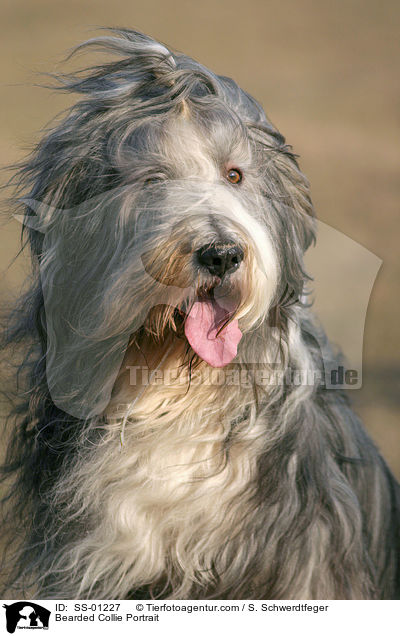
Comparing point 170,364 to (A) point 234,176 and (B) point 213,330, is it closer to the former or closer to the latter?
(B) point 213,330

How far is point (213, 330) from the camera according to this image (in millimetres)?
1646

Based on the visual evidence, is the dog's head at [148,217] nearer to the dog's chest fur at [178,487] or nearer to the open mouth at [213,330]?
the open mouth at [213,330]

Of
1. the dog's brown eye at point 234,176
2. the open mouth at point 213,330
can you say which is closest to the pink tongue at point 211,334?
the open mouth at point 213,330

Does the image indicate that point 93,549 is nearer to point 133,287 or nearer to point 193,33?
point 133,287

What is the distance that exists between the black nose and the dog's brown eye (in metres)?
0.26

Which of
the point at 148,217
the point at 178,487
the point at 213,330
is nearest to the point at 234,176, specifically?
the point at 148,217

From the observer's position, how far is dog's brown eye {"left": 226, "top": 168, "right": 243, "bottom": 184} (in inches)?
67.0

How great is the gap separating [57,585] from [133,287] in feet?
2.60

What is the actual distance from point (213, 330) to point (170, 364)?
0.14 metres

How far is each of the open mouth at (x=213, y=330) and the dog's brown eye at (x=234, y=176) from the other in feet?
0.98
